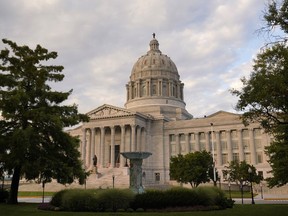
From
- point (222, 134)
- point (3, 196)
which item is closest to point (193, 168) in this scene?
point (222, 134)

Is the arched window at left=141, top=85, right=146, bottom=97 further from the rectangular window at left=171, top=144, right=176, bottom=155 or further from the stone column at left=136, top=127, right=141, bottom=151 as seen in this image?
the rectangular window at left=171, top=144, right=176, bottom=155

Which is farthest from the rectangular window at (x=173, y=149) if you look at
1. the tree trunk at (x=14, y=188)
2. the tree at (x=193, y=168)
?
the tree trunk at (x=14, y=188)

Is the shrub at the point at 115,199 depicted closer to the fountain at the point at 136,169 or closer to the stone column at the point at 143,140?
the fountain at the point at 136,169

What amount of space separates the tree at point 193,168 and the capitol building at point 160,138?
19.1 m

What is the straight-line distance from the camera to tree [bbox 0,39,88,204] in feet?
90.9

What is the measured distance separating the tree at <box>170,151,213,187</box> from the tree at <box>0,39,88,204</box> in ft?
96.5

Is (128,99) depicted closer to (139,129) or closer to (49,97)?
(139,129)

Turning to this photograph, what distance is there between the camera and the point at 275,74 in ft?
63.5

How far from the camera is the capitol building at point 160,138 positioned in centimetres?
8169

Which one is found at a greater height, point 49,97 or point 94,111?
point 94,111

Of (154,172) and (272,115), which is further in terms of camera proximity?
(154,172)

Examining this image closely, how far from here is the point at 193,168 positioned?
186 ft

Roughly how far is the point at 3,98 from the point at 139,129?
198ft

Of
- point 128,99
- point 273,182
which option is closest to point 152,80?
point 128,99
